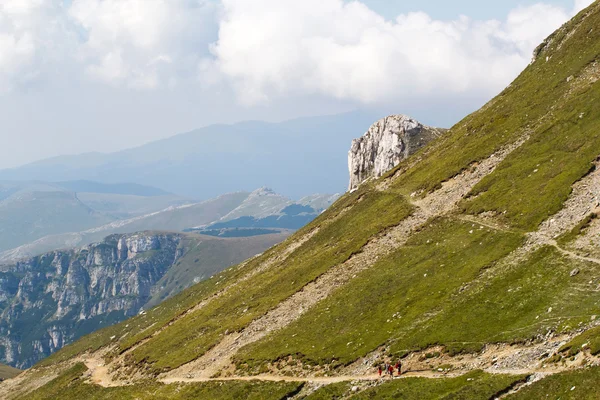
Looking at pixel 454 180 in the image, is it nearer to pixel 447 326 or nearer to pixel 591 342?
pixel 447 326

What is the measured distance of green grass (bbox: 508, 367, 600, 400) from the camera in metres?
35.2

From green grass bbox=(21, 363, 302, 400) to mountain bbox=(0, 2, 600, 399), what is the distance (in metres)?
0.32

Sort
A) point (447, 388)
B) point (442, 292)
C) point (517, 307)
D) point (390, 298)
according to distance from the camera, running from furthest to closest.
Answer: point (390, 298)
point (442, 292)
point (517, 307)
point (447, 388)

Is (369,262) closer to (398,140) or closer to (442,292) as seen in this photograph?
(442,292)

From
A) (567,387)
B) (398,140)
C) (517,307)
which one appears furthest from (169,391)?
(398,140)

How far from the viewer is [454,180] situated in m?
104

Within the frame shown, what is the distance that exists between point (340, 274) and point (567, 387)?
55.8 meters

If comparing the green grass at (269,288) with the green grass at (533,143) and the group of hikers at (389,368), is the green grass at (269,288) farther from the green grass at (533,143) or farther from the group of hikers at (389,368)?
the group of hikers at (389,368)

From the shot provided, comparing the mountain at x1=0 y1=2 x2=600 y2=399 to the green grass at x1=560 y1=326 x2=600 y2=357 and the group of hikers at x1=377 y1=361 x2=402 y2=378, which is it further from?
the group of hikers at x1=377 y1=361 x2=402 y2=378

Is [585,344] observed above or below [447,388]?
above

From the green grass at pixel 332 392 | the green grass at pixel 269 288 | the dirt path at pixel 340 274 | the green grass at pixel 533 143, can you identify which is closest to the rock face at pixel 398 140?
the green grass at pixel 533 143

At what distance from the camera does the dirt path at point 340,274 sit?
82.2 metres

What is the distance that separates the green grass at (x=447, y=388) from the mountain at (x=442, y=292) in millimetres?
164

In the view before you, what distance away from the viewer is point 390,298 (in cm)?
7269
